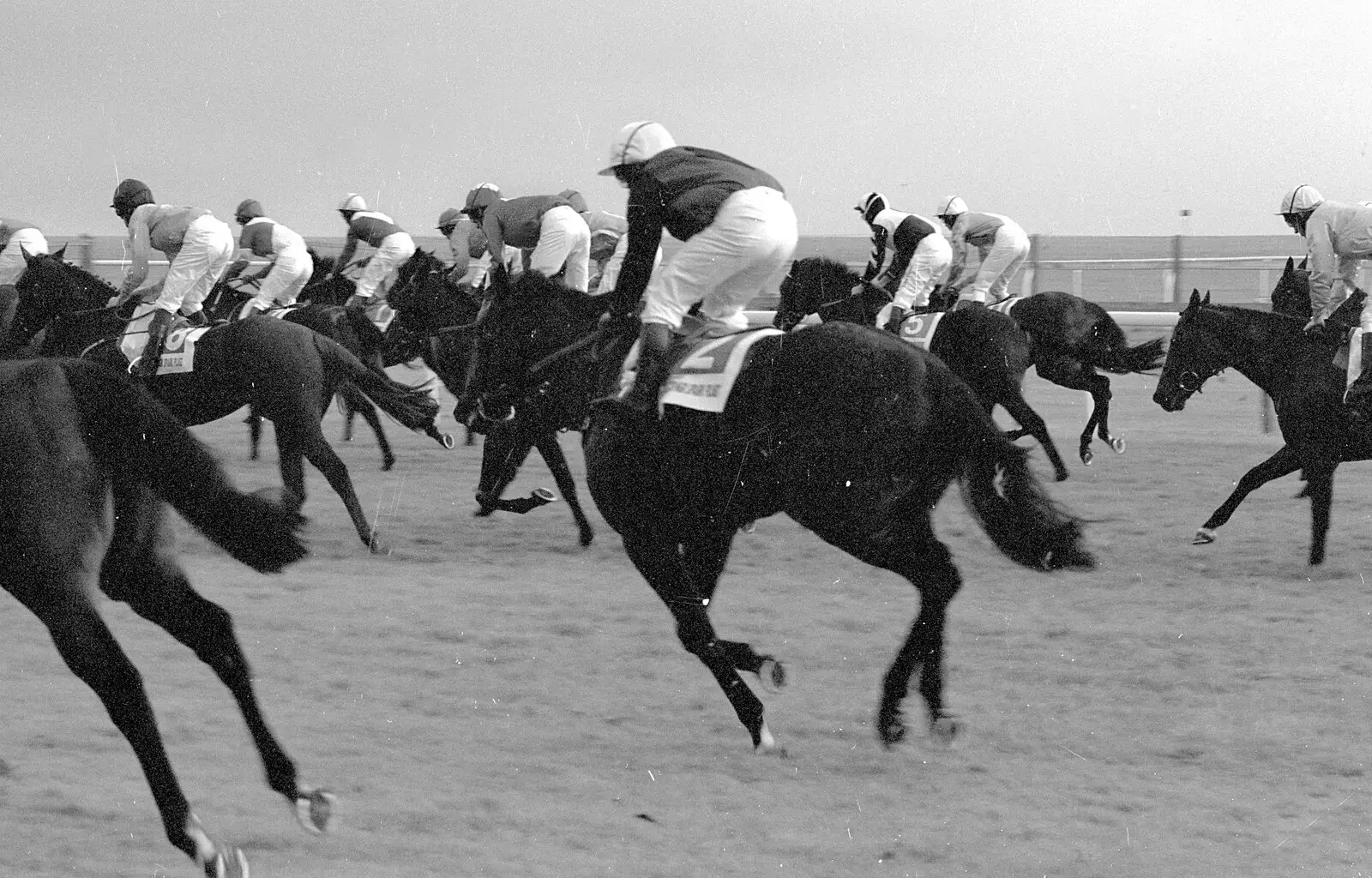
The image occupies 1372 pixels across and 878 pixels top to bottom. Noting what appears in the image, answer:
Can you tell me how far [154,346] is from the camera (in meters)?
9.33

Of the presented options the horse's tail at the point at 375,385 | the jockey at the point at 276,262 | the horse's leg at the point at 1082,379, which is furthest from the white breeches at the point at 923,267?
the jockey at the point at 276,262

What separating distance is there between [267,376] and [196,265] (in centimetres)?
166

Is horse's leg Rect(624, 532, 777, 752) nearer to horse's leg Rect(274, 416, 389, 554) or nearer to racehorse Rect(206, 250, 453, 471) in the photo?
horse's leg Rect(274, 416, 389, 554)

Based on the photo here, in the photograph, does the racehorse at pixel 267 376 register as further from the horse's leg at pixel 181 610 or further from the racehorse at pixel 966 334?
the horse's leg at pixel 181 610

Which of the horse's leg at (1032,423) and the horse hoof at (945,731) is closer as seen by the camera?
the horse hoof at (945,731)

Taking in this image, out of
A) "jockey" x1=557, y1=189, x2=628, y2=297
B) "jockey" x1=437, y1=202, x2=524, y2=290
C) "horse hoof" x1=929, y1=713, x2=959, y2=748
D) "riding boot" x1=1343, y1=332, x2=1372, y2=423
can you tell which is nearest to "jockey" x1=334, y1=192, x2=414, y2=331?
"jockey" x1=437, y1=202, x2=524, y2=290

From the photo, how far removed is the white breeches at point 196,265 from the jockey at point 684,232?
5.14 m

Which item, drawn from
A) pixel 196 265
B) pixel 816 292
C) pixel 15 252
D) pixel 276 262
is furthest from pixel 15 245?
pixel 816 292

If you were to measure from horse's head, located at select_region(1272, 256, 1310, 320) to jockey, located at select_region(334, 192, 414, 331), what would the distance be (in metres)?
7.02

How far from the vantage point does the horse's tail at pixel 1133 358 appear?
11844 mm

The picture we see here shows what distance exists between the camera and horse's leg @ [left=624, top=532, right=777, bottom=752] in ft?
16.1

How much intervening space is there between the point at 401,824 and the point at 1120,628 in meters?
3.66

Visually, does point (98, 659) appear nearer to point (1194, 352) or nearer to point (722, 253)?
point (722, 253)

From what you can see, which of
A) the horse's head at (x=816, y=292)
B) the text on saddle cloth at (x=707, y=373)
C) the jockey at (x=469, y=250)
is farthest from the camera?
the jockey at (x=469, y=250)
